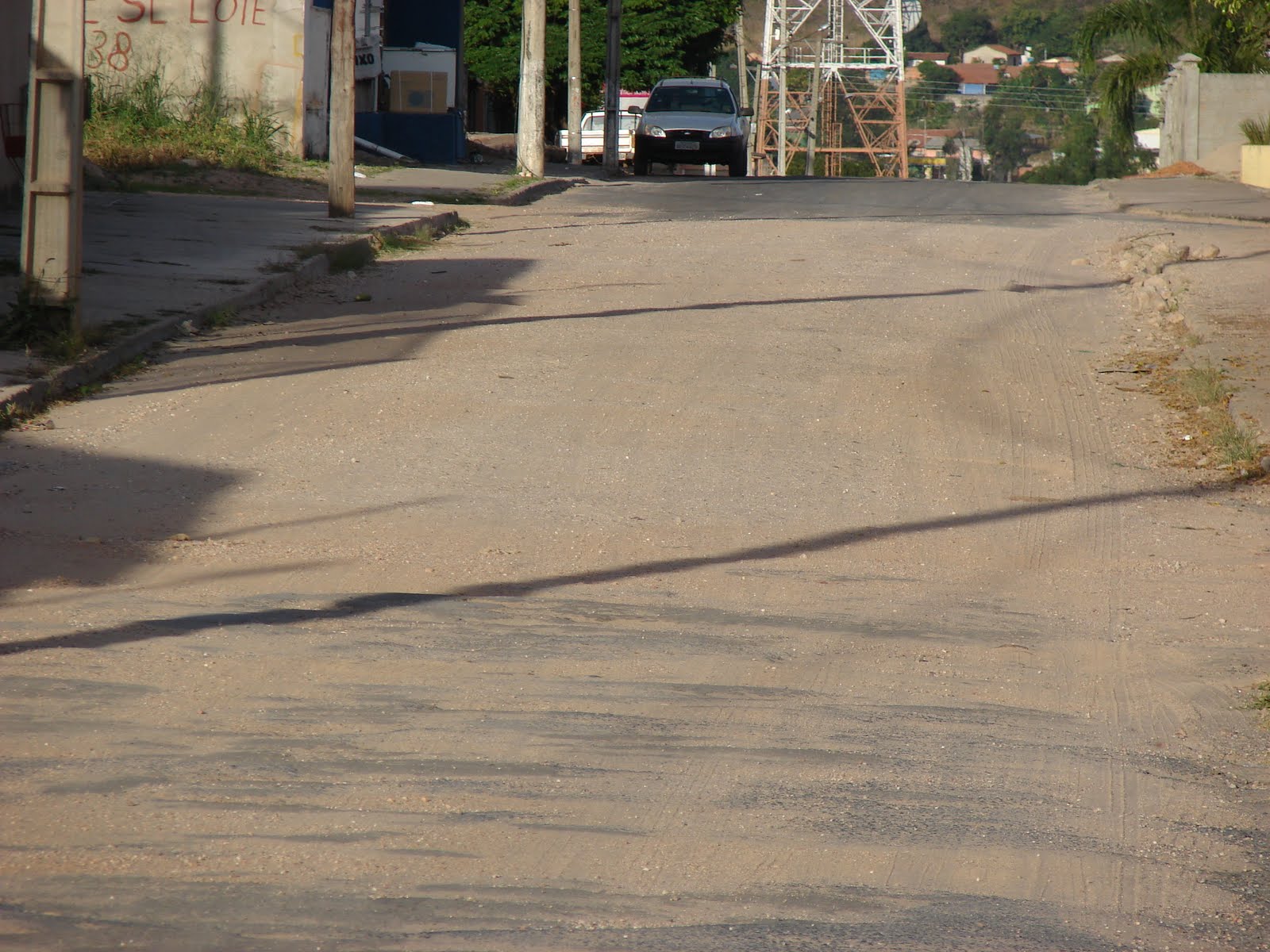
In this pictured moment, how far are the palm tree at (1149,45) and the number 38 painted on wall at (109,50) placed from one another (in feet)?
65.5

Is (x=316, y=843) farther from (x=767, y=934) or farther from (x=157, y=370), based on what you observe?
(x=157, y=370)

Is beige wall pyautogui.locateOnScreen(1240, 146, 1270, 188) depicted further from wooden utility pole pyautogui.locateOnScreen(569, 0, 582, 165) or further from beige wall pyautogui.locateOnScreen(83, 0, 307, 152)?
beige wall pyautogui.locateOnScreen(83, 0, 307, 152)

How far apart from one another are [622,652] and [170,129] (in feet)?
A: 66.1

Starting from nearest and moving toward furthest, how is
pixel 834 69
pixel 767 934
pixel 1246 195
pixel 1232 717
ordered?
pixel 767 934, pixel 1232 717, pixel 1246 195, pixel 834 69

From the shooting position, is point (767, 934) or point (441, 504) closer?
point (767, 934)

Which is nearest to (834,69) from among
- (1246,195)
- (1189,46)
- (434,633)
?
(1189,46)

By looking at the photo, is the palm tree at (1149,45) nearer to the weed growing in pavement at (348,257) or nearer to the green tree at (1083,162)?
the weed growing in pavement at (348,257)

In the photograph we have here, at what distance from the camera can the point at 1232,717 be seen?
432 centimetres

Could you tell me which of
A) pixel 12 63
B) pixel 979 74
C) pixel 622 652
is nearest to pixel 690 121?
pixel 12 63

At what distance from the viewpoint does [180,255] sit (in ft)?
41.0

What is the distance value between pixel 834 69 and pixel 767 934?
2264 inches

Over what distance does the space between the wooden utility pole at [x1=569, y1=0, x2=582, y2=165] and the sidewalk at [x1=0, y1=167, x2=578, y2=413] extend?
39.5ft

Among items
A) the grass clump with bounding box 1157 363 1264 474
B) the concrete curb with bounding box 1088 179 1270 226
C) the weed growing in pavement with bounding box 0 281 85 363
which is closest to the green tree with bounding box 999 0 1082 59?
the concrete curb with bounding box 1088 179 1270 226

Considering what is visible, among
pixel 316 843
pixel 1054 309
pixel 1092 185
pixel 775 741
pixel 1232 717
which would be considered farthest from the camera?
pixel 1092 185
